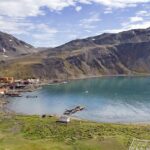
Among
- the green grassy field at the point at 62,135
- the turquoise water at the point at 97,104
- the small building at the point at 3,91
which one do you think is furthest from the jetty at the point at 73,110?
the small building at the point at 3,91

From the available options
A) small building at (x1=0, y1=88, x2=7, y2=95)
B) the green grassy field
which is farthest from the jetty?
small building at (x1=0, y1=88, x2=7, y2=95)

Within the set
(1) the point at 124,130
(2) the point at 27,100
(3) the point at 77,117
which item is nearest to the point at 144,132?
(1) the point at 124,130

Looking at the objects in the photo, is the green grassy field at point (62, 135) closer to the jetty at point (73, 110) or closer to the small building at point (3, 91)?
the jetty at point (73, 110)

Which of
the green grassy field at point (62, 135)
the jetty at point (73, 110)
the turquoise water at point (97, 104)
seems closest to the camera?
the green grassy field at point (62, 135)

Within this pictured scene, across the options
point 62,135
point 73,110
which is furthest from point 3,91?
point 62,135

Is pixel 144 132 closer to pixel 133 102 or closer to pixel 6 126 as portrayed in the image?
pixel 6 126

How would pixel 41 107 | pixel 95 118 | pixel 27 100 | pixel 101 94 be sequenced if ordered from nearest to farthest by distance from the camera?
pixel 95 118, pixel 41 107, pixel 27 100, pixel 101 94

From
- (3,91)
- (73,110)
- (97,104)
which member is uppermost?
(3,91)

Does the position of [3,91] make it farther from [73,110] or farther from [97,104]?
[73,110]
